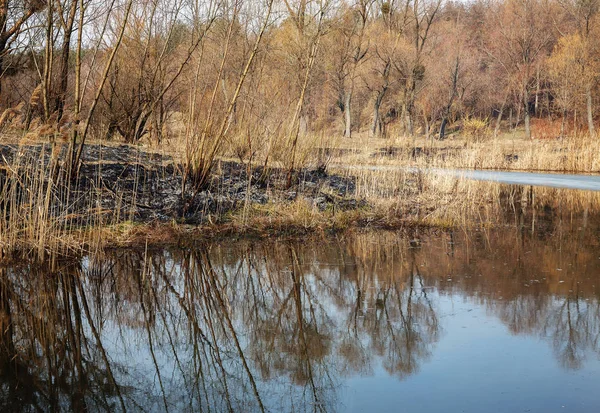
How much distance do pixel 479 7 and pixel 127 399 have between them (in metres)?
58.9

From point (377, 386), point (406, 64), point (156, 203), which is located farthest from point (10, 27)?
point (406, 64)

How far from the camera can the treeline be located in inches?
315

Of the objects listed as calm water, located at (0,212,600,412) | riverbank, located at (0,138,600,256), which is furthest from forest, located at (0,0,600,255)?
calm water, located at (0,212,600,412)

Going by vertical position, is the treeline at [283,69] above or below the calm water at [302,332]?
above

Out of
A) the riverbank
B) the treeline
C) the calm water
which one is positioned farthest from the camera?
the treeline

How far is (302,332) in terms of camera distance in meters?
4.05

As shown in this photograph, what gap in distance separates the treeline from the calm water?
6.94 feet

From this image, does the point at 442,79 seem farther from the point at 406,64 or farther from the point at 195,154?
the point at 195,154

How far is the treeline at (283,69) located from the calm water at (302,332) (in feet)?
6.94

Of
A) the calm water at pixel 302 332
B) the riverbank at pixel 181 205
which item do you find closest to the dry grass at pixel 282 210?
the riverbank at pixel 181 205

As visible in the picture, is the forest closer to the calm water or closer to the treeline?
the treeline

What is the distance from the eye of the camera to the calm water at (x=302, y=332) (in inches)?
122

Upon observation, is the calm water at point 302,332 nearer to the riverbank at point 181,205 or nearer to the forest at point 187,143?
the riverbank at point 181,205

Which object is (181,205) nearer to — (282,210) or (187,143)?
(187,143)
